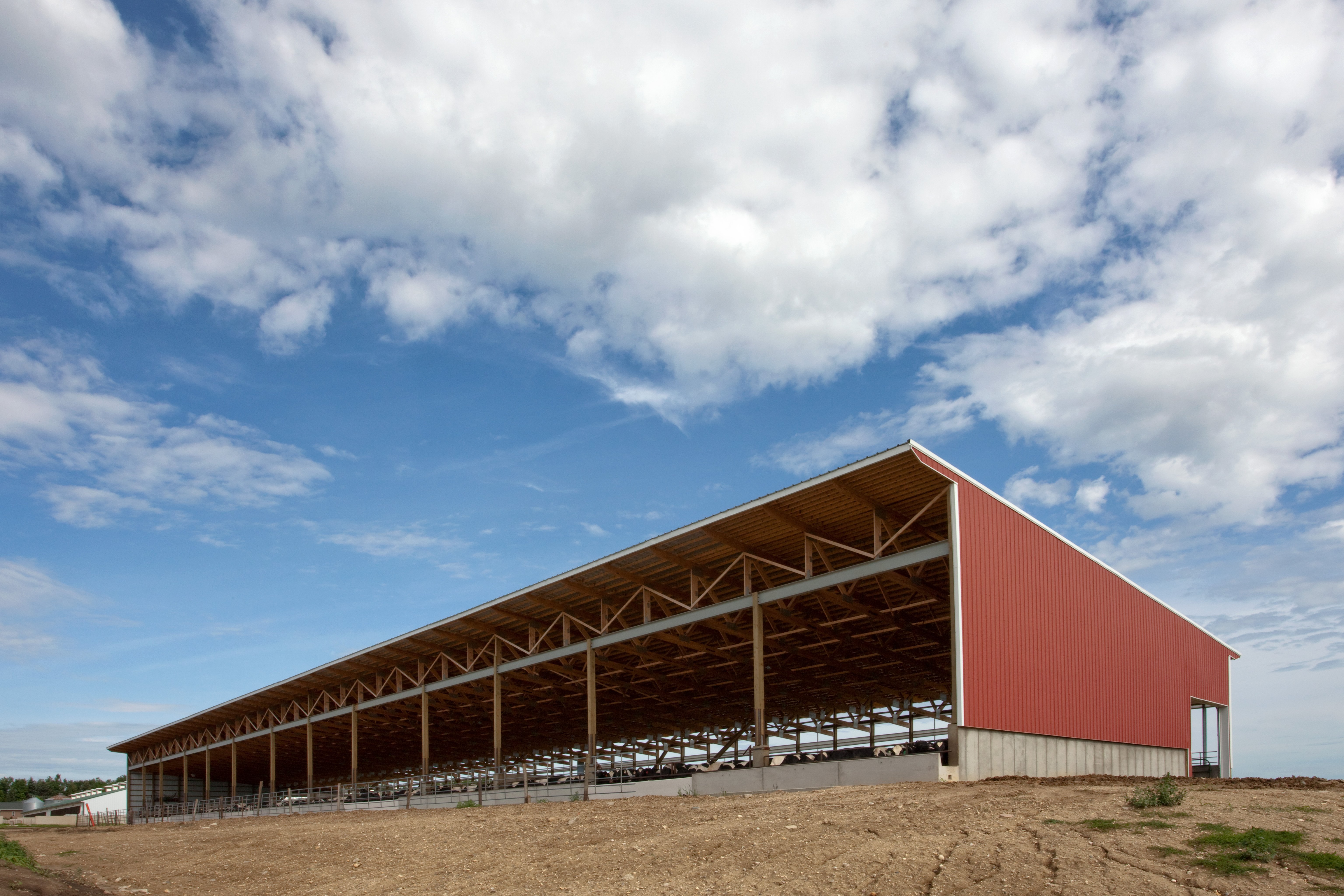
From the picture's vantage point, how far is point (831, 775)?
838 inches

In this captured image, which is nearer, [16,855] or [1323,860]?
[1323,860]

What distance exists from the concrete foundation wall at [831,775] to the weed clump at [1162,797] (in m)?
6.31

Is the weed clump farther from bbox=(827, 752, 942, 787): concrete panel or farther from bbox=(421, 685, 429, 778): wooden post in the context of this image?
bbox=(421, 685, 429, 778): wooden post

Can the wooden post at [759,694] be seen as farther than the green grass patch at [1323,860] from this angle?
Yes

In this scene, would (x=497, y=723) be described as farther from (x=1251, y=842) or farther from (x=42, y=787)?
(x=42, y=787)

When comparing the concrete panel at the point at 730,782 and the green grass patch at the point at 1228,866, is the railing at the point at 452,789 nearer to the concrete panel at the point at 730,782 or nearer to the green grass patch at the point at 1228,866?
the concrete panel at the point at 730,782

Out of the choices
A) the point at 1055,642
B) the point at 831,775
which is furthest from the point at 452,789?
the point at 1055,642

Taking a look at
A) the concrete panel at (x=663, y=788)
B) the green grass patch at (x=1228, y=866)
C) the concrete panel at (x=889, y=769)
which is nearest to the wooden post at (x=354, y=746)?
the concrete panel at (x=663, y=788)

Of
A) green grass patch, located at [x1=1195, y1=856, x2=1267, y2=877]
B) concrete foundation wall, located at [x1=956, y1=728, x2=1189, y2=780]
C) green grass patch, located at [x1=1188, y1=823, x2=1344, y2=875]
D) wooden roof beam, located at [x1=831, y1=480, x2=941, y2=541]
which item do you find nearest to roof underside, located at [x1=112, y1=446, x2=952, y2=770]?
wooden roof beam, located at [x1=831, y1=480, x2=941, y2=541]

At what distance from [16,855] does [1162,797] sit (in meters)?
23.4

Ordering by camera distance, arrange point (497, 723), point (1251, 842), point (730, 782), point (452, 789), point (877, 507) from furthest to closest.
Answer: point (452, 789), point (497, 723), point (877, 507), point (730, 782), point (1251, 842)

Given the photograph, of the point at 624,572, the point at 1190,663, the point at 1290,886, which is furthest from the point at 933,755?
the point at 1190,663

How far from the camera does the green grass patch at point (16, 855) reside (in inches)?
745

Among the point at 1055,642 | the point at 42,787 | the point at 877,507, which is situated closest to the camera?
the point at 877,507
